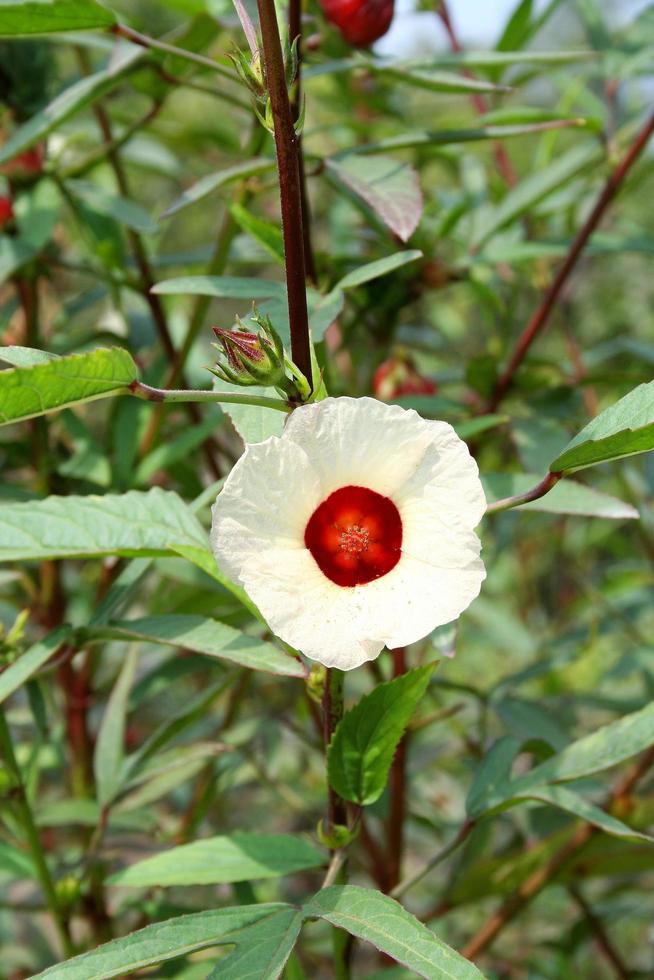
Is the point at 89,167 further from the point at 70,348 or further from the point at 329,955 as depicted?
the point at 329,955

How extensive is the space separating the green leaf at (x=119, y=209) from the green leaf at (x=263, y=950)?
76 cm

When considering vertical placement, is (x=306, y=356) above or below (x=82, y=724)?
above

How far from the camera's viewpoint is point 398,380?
47.9 inches

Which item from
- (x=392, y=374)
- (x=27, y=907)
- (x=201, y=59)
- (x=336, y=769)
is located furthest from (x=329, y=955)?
(x=201, y=59)

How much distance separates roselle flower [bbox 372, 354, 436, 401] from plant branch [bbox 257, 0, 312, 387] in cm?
55

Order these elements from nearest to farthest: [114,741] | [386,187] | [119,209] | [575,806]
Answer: [575,806] < [386,187] < [114,741] < [119,209]

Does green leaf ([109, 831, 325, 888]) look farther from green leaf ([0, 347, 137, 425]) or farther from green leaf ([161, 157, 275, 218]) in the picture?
green leaf ([161, 157, 275, 218])

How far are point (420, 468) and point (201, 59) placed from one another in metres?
0.45

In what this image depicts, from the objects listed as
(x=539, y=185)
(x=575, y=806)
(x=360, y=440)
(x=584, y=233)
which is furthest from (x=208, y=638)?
(x=539, y=185)

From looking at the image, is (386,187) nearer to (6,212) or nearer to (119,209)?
(119,209)

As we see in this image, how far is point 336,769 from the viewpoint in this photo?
0.71 metres

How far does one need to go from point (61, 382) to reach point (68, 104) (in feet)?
1.81

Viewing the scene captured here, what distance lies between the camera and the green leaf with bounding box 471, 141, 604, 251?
4.08 ft

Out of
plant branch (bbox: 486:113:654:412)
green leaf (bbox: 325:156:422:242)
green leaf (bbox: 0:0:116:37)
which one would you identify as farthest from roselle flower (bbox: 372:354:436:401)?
green leaf (bbox: 0:0:116:37)
